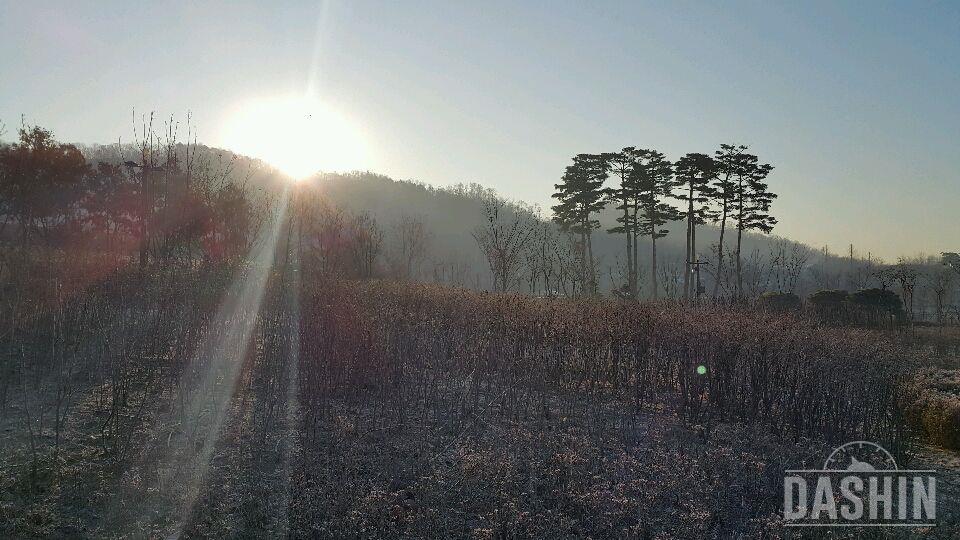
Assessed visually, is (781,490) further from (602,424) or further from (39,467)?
(39,467)

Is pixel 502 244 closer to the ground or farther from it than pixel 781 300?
farther from it

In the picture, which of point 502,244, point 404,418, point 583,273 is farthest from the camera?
point 583,273

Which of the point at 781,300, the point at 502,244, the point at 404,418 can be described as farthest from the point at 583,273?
the point at 404,418

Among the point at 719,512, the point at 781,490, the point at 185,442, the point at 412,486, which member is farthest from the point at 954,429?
the point at 185,442

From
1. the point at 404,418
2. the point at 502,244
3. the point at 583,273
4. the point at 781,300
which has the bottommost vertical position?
the point at 404,418

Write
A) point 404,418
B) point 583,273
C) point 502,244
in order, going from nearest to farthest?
point 404,418
point 502,244
point 583,273

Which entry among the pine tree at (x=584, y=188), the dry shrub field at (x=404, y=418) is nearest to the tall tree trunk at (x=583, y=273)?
the pine tree at (x=584, y=188)

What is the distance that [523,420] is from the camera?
599cm

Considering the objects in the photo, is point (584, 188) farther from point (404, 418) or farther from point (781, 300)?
point (404, 418)

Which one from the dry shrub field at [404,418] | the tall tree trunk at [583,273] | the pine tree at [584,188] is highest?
the pine tree at [584,188]

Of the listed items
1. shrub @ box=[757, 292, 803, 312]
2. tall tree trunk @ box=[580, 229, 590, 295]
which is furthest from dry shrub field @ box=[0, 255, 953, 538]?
tall tree trunk @ box=[580, 229, 590, 295]

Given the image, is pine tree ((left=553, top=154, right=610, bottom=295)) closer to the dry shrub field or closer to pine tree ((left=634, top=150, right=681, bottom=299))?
pine tree ((left=634, top=150, right=681, bottom=299))

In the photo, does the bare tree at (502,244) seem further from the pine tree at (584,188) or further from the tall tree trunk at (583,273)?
the pine tree at (584,188)

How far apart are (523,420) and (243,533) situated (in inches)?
117
